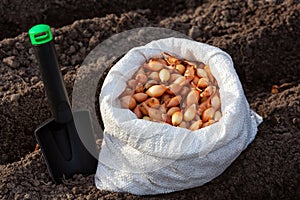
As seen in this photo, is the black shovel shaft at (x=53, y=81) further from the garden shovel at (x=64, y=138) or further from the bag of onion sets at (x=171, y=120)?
the bag of onion sets at (x=171, y=120)

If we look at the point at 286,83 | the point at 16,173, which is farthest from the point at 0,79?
the point at 286,83

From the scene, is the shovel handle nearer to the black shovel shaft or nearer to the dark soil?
the black shovel shaft

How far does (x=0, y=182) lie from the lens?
2.00 meters

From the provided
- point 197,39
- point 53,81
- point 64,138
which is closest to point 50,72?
point 53,81

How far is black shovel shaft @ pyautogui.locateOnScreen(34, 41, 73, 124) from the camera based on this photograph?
182 cm

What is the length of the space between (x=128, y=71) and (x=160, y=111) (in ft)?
0.64

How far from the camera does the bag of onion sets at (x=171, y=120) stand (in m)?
1.84

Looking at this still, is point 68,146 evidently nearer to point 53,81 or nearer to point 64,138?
point 64,138

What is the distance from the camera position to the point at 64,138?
2057 mm

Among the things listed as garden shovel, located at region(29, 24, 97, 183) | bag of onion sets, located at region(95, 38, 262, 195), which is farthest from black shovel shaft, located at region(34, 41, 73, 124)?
bag of onion sets, located at region(95, 38, 262, 195)

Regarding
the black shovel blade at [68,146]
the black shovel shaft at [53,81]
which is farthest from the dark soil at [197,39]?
the black shovel shaft at [53,81]

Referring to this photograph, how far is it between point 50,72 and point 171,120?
403 millimetres

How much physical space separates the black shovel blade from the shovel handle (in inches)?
2.0

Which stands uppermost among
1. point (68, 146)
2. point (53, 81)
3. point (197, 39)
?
point (53, 81)
